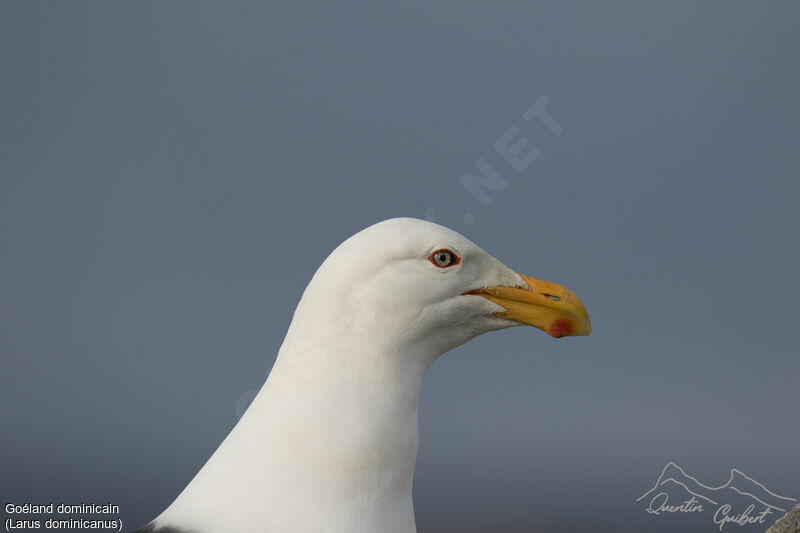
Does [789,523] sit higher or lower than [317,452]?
lower

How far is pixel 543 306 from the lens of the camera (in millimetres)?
4418

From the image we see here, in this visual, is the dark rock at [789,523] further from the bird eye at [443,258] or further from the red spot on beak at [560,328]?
the bird eye at [443,258]

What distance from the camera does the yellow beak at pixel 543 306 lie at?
14.3ft

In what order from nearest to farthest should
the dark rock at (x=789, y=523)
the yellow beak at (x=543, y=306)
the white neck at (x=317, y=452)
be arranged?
the white neck at (x=317, y=452)
the yellow beak at (x=543, y=306)
the dark rock at (x=789, y=523)

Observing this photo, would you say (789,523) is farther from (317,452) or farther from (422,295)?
(317,452)

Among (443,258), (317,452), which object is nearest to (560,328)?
(443,258)

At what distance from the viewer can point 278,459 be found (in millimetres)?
3717

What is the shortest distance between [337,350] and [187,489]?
1.01 m

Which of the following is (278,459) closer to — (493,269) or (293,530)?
(293,530)

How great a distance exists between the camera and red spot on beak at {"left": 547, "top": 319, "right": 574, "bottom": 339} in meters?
4.44

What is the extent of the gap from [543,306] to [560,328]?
0.16 m

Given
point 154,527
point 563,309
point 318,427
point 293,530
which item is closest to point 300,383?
point 318,427

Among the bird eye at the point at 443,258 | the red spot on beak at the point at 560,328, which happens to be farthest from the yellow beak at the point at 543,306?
the bird eye at the point at 443,258

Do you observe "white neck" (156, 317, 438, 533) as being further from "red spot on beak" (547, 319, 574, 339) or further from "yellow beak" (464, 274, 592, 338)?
"red spot on beak" (547, 319, 574, 339)
